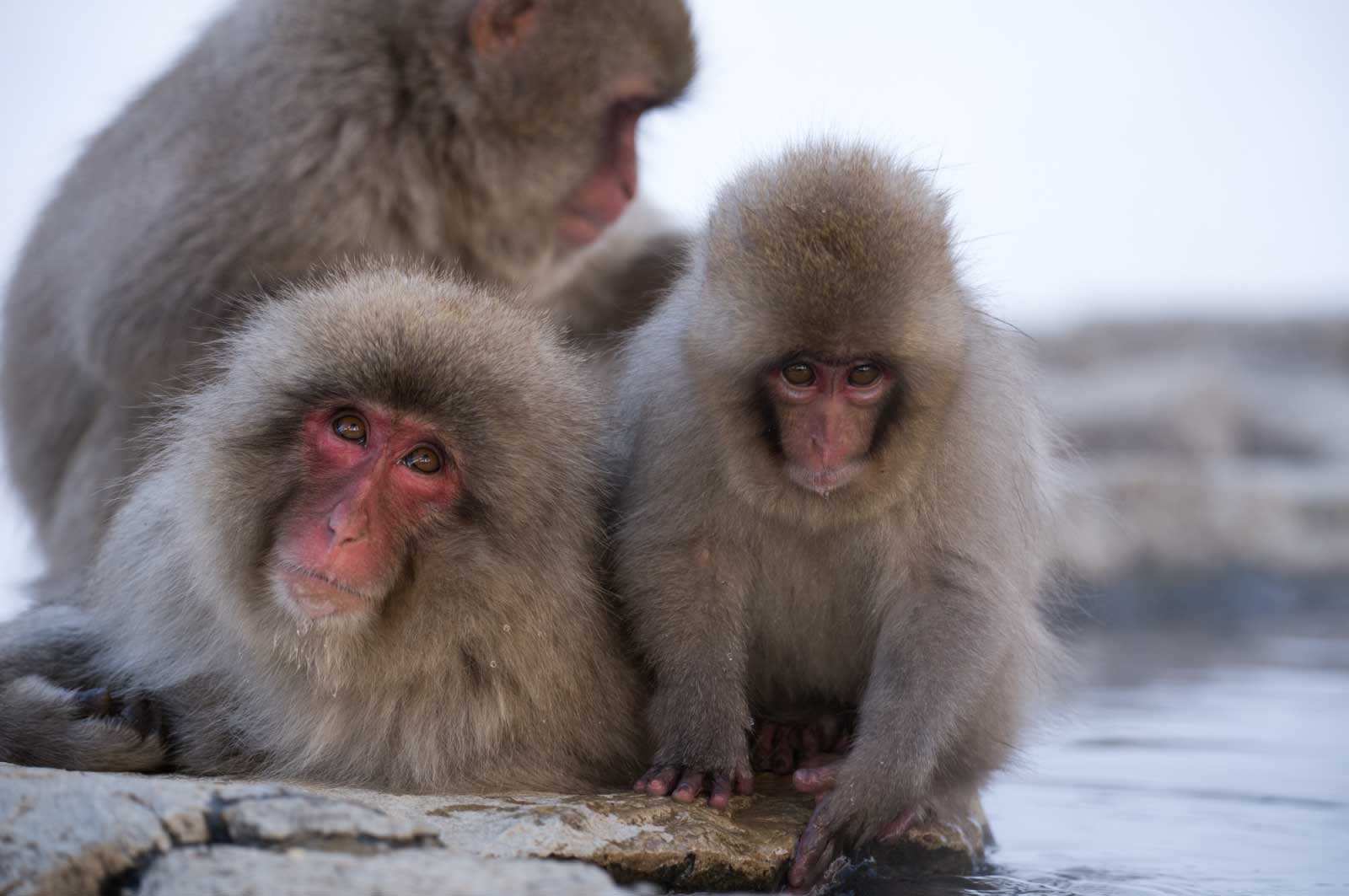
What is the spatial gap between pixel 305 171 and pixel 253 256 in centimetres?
29

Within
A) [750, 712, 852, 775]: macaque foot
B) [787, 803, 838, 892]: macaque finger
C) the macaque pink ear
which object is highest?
the macaque pink ear

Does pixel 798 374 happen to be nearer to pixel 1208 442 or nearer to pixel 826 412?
pixel 826 412

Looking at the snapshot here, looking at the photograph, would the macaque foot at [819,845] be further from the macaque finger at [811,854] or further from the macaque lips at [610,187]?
the macaque lips at [610,187]

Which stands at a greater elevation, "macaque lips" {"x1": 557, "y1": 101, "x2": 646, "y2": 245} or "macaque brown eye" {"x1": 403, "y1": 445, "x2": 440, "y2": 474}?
"macaque lips" {"x1": 557, "y1": 101, "x2": 646, "y2": 245}

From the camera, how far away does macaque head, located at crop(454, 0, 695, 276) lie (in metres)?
4.82

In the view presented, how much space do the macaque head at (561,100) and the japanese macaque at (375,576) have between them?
1.46 metres

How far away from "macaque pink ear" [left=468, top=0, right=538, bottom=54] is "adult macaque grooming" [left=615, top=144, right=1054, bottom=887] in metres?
1.62

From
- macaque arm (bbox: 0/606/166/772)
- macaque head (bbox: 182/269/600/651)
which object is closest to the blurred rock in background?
macaque head (bbox: 182/269/600/651)

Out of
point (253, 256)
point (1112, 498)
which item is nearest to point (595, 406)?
point (253, 256)

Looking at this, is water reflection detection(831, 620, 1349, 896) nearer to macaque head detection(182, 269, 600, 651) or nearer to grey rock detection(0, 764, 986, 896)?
grey rock detection(0, 764, 986, 896)

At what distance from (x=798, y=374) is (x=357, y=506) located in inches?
33.6

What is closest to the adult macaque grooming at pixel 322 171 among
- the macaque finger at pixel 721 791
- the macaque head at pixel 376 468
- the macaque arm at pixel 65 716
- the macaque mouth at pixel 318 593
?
the macaque arm at pixel 65 716

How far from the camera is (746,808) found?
326 centimetres

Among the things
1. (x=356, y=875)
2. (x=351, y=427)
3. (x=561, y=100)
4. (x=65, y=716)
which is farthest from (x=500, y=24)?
(x=356, y=875)
